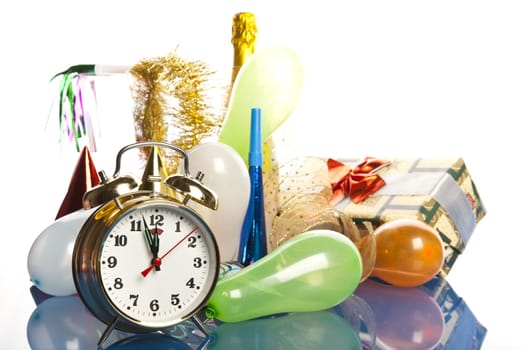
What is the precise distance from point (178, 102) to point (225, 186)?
16.7 inches

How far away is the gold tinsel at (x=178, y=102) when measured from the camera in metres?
2.04

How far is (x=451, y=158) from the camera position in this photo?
7.04 ft

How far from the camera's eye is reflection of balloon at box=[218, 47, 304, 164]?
193 cm

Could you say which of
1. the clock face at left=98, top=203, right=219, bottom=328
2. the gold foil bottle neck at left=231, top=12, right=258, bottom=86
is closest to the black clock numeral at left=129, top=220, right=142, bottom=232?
the clock face at left=98, top=203, right=219, bottom=328

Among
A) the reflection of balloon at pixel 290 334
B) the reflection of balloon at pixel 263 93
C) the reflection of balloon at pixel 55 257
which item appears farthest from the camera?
the reflection of balloon at pixel 263 93

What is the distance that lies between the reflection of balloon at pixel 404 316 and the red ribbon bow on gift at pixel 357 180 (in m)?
0.38

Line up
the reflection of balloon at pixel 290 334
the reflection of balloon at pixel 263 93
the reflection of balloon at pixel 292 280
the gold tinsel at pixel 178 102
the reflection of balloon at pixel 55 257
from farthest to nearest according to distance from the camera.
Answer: the gold tinsel at pixel 178 102 < the reflection of balloon at pixel 263 93 < the reflection of balloon at pixel 55 257 < the reflection of balloon at pixel 292 280 < the reflection of balloon at pixel 290 334

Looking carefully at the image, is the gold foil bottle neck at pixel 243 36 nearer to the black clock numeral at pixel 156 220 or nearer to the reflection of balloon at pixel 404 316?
the reflection of balloon at pixel 404 316

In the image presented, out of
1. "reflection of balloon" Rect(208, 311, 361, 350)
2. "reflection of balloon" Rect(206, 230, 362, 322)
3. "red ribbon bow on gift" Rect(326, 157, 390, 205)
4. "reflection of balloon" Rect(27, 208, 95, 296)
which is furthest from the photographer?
"red ribbon bow on gift" Rect(326, 157, 390, 205)

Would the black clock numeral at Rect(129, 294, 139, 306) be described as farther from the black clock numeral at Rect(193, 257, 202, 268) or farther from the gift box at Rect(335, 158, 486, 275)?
the gift box at Rect(335, 158, 486, 275)

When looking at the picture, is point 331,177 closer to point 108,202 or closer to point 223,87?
point 223,87

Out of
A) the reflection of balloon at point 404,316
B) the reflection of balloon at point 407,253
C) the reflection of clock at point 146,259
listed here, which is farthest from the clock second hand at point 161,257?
the reflection of balloon at point 407,253

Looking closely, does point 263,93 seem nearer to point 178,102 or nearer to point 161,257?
point 178,102

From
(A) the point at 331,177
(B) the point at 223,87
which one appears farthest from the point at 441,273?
(B) the point at 223,87
